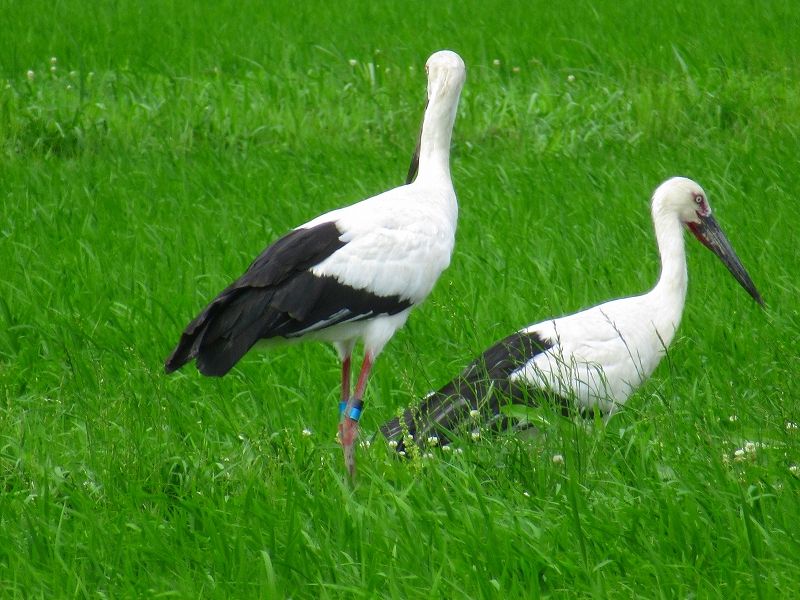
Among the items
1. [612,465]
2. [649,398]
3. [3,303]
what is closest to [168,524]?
[612,465]

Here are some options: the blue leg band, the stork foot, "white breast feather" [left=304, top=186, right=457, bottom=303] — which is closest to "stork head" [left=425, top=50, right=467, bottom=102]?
"white breast feather" [left=304, top=186, right=457, bottom=303]

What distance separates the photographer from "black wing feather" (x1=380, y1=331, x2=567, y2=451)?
4359 mm

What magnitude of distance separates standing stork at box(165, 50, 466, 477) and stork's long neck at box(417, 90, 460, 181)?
0.09 metres

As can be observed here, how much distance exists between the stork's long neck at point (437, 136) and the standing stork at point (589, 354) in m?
0.84

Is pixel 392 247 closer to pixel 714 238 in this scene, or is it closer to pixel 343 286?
pixel 343 286

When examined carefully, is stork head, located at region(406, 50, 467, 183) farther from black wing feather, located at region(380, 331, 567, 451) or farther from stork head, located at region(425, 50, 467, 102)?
black wing feather, located at region(380, 331, 567, 451)

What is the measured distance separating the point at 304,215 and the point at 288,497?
3924mm

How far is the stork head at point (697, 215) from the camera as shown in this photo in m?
5.71

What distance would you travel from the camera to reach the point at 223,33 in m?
12.5

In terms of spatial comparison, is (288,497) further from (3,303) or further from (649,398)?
(3,303)

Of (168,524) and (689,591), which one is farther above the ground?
(689,591)

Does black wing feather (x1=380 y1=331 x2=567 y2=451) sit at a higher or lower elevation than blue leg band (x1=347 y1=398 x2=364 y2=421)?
higher

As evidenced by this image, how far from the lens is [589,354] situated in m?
4.96

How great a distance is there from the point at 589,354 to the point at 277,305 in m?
1.13
